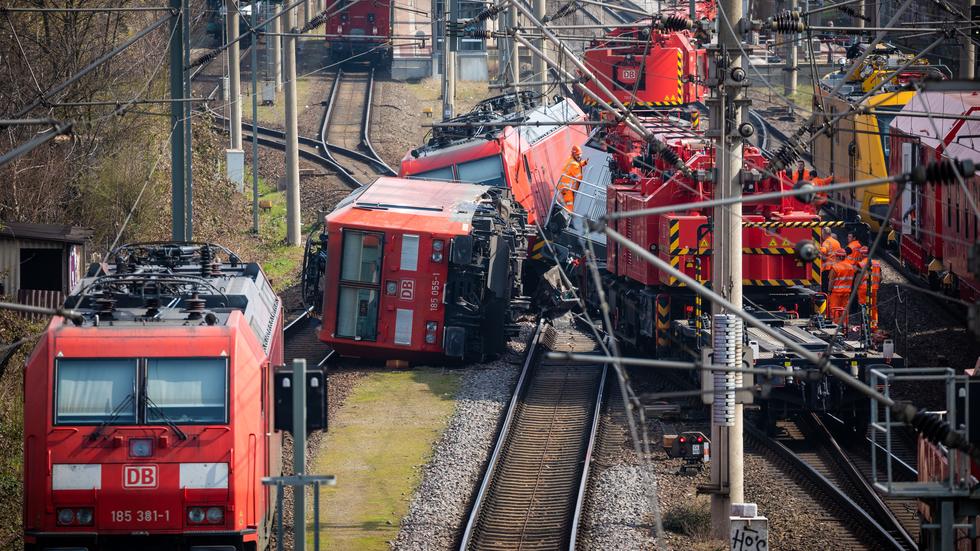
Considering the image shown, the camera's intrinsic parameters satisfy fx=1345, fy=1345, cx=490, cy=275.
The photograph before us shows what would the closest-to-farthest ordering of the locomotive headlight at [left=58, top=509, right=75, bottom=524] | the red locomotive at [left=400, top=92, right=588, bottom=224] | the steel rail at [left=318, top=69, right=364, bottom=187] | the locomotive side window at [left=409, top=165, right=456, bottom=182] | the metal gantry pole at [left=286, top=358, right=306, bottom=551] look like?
the metal gantry pole at [left=286, top=358, right=306, bottom=551] → the locomotive headlight at [left=58, top=509, right=75, bottom=524] → the red locomotive at [left=400, top=92, right=588, bottom=224] → the locomotive side window at [left=409, top=165, right=456, bottom=182] → the steel rail at [left=318, top=69, right=364, bottom=187]

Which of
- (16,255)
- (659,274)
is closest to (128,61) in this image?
(16,255)

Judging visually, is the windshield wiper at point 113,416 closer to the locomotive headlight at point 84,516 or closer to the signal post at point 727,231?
the locomotive headlight at point 84,516

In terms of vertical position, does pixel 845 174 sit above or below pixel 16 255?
above

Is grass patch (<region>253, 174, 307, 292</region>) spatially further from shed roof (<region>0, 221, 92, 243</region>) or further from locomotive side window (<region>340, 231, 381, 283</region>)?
shed roof (<region>0, 221, 92, 243</region>)

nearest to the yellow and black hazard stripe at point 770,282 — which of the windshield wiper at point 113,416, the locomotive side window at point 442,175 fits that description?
the locomotive side window at point 442,175

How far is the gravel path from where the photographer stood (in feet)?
44.9

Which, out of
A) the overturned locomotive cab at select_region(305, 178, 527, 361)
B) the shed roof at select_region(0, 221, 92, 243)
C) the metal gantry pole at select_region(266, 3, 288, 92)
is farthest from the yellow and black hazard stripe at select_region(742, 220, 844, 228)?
the metal gantry pole at select_region(266, 3, 288, 92)

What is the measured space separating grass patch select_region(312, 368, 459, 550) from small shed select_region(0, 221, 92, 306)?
167 inches

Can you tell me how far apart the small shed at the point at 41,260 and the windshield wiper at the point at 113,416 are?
7.44 m

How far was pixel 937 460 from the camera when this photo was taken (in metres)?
11.3

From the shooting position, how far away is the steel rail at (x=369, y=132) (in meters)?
39.8

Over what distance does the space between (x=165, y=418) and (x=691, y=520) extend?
5.65 metres

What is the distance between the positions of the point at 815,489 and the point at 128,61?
1775 cm

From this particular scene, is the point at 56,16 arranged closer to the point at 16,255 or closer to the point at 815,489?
the point at 16,255
